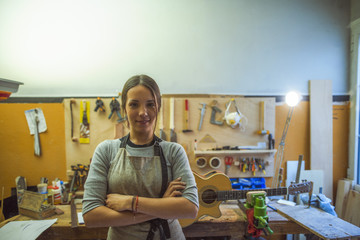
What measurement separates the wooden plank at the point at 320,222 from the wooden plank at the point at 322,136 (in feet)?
2.37

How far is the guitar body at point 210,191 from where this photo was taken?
190cm

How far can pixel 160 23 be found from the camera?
2.58 meters

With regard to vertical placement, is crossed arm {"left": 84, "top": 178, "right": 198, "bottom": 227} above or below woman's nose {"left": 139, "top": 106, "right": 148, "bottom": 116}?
below

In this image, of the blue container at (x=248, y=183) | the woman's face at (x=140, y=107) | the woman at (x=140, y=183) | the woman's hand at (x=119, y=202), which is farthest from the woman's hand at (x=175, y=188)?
the blue container at (x=248, y=183)

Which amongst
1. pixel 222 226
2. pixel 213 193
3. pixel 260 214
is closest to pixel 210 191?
pixel 213 193

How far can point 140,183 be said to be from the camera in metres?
1.02

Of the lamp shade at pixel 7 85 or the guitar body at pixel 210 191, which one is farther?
the guitar body at pixel 210 191

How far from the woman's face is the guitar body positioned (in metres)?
1.08

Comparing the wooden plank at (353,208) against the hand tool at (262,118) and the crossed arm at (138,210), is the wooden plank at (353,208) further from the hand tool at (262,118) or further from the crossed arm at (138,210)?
the crossed arm at (138,210)

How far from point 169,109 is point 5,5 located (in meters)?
2.18

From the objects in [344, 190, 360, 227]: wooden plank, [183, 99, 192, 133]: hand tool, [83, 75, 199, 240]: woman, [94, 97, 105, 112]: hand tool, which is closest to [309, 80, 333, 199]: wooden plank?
[344, 190, 360, 227]: wooden plank

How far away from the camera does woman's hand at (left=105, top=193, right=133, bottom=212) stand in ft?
3.10

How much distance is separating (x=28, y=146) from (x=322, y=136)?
377 centimetres

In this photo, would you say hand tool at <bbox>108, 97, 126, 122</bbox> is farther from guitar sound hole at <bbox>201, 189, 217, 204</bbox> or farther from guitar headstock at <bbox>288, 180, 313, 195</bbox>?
guitar headstock at <bbox>288, 180, 313, 195</bbox>
